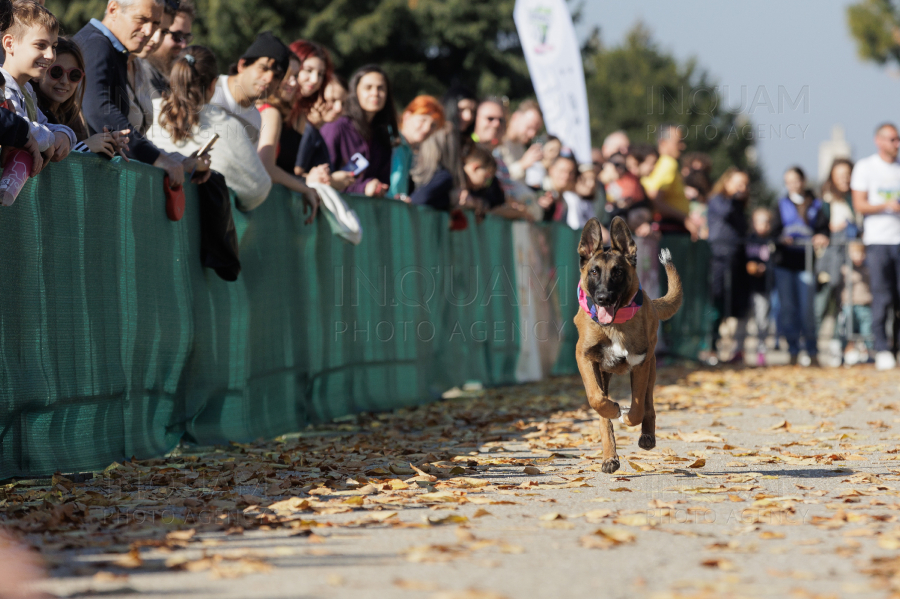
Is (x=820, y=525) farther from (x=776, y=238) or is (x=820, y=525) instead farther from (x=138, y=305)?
(x=776, y=238)

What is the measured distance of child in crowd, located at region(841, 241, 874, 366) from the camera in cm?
1702

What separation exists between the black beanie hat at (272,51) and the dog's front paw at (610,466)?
3692 mm

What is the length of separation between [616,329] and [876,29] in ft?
131

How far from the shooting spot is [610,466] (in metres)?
6.54

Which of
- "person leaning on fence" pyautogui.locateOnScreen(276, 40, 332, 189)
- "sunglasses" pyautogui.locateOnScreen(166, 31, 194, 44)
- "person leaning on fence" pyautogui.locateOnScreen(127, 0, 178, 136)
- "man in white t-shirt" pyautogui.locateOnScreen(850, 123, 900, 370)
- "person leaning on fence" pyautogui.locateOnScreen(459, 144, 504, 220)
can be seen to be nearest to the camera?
"person leaning on fence" pyautogui.locateOnScreen(127, 0, 178, 136)

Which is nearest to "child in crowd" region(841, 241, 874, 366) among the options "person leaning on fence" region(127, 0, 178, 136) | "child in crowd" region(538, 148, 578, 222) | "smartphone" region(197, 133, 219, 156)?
"child in crowd" region(538, 148, 578, 222)

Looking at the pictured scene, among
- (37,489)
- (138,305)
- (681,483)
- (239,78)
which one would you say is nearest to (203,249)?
(138,305)

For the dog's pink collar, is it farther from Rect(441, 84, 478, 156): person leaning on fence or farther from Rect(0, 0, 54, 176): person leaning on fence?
Rect(441, 84, 478, 156): person leaning on fence

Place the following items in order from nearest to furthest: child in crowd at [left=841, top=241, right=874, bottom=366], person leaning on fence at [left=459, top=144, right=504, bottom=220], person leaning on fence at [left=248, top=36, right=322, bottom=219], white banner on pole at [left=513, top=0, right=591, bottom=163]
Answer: person leaning on fence at [left=248, top=36, right=322, bottom=219], person leaning on fence at [left=459, top=144, right=504, bottom=220], white banner on pole at [left=513, top=0, right=591, bottom=163], child in crowd at [left=841, top=241, right=874, bottom=366]

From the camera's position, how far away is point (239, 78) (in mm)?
8328

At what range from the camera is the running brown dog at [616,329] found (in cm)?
677

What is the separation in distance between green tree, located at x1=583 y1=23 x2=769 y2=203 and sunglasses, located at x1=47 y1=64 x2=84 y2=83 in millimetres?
60056

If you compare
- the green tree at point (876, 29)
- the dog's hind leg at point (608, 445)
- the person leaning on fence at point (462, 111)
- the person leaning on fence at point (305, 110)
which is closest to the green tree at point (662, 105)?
the green tree at point (876, 29)

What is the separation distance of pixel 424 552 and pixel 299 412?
15.9 feet
